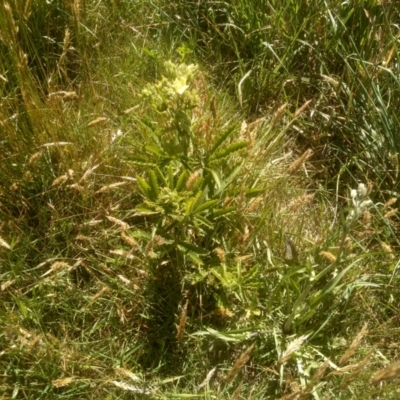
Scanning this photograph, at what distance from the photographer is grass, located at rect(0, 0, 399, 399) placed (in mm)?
1633

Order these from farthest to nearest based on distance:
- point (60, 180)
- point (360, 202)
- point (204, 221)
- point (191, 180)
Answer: point (60, 180) → point (204, 221) → point (191, 180) → point (360, 202)

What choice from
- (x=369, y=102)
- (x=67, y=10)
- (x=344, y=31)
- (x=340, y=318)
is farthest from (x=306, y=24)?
(x=340, y=318)

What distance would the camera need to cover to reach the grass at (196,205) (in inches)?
64.3

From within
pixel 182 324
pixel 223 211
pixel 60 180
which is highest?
pixel 60 180

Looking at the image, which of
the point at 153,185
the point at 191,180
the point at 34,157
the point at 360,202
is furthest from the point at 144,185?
the point at 360,202

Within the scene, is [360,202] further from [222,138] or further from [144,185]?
[144,185]

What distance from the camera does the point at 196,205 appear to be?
156cm

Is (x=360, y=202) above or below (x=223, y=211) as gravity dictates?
above

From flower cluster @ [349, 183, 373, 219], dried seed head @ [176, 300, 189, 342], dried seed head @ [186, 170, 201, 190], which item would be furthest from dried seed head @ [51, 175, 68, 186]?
flower cluster @ [349, 183, 373, 219]

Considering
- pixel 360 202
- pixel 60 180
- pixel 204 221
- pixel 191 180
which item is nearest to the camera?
pixel 360 202

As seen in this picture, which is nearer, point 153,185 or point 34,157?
point 153,185

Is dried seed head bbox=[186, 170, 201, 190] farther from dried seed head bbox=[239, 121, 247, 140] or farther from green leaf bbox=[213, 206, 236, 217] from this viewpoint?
dried seed head bbox=[239, 121, 247, 140]

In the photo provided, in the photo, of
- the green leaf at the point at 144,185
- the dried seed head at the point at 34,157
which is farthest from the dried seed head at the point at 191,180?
the dried seed head at the point at 34,157

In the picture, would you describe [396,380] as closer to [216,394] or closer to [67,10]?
[216,394]
